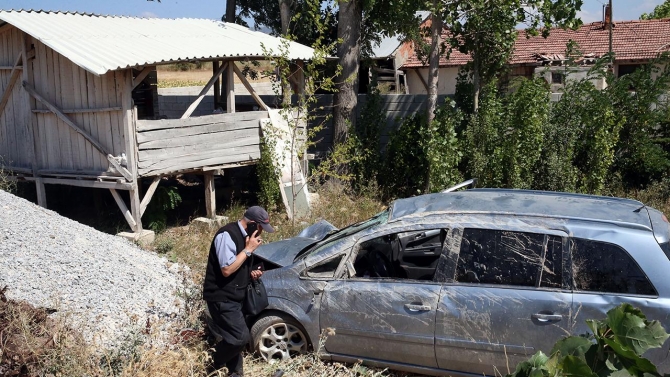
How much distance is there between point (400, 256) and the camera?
19.7 feet

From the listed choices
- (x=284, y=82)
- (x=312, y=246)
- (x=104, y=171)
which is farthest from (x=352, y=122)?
(x=312, y=246)

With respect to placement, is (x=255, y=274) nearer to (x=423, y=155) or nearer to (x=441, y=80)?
(x=423, y=155)

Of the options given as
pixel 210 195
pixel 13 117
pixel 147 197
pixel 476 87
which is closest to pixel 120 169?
pixel 147 197

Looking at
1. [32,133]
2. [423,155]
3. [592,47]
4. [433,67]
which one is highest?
[592,47]

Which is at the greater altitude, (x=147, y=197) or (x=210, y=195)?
(x=147, y=197)

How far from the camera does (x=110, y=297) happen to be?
7.03m

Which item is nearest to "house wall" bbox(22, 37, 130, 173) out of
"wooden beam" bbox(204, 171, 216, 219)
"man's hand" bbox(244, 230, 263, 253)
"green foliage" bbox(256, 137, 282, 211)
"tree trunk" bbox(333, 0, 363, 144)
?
"wooden beam" bbox(204, 171, 216, 219)

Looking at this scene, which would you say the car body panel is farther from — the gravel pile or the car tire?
the gravel pile

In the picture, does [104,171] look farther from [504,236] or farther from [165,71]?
[165,71]

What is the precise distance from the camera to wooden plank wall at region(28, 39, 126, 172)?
33.3ft

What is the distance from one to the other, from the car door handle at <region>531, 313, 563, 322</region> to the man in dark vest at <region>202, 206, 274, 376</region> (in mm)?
2284

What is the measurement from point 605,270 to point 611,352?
2.81 meters

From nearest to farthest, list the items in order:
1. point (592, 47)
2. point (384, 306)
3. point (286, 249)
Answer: point (384, 306)
point (286, 249)
point (592, 47)

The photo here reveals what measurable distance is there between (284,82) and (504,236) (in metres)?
6.21
